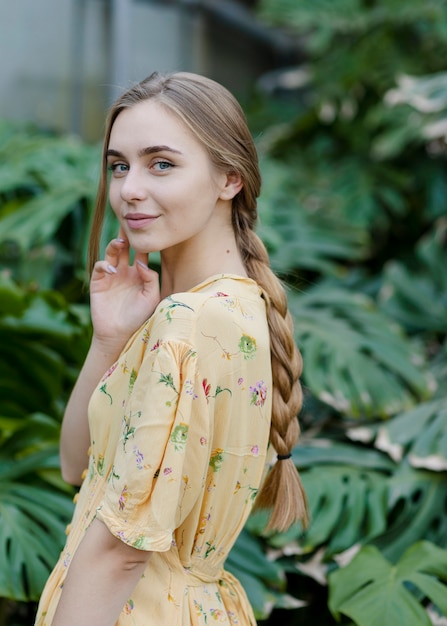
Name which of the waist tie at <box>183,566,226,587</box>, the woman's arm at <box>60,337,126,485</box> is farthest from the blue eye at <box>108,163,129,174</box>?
the waist tie at <box>183,566,226,587</box>

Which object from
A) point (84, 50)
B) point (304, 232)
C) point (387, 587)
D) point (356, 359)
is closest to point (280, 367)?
point (387, 587)

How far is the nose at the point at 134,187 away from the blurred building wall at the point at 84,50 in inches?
91.8

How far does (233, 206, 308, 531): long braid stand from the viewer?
1.28m

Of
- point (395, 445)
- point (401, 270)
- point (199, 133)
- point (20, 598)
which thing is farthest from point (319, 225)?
point (199, 133)

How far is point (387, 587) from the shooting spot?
179cm

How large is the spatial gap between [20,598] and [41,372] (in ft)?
2.02

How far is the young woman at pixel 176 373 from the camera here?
1058mm

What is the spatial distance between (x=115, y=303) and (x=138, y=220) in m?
0.19

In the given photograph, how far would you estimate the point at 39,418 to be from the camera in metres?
1.98

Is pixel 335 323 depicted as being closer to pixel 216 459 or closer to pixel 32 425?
pixel 32 425

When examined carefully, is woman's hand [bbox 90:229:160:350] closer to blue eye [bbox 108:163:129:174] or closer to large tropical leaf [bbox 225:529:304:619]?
blue eye [bbox 108:163:129:174]

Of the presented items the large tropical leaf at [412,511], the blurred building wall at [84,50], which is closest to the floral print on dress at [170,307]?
the large tropical leaf at [412,511]

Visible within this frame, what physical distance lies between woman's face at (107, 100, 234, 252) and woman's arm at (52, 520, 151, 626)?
38cm

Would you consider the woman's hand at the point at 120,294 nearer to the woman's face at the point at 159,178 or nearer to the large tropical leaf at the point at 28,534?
the woman's face at the point at 159,178
